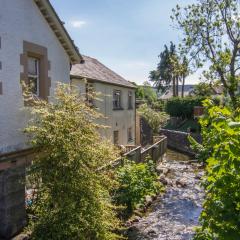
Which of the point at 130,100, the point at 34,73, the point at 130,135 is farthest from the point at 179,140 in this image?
the point at 34,73

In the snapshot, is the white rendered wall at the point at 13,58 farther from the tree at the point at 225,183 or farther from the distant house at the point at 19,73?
the tree at the point at 225,183

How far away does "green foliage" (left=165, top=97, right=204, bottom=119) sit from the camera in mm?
42500

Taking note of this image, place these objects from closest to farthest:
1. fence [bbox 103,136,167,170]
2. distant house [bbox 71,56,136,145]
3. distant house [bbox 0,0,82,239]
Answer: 1. distant house [bbox 0,0,82,239]
2. fence [bbox 103,136,167,170]
3. distant house [bbox 71,56,136,145]

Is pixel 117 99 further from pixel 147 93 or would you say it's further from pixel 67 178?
pixel 147 93

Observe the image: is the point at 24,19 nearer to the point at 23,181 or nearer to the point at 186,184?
the point at 23,181

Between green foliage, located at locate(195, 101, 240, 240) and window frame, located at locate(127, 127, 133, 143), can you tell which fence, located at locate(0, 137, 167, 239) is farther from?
window frame, located at locate(127, 127, 133, 143)

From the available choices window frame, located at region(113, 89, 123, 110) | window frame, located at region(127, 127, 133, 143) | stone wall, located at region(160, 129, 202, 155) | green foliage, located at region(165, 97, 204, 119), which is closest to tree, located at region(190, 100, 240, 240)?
window frame, located at region(113, 89, 123, 110)

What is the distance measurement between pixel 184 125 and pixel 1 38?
34.9m

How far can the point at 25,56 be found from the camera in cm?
1075

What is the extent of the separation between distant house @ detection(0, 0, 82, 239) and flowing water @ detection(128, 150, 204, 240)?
4.66 m

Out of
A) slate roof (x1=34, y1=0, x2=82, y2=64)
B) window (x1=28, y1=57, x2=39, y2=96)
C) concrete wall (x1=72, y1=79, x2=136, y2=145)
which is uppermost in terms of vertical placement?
slate roof (x1=34, y1=0, x2=82, y2=64)

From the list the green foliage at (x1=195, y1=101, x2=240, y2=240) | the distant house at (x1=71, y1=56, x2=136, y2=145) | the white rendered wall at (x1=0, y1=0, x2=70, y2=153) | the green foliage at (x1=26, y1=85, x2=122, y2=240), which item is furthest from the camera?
the distant house at (x1=71, y1=56, x2=136, y2=145)

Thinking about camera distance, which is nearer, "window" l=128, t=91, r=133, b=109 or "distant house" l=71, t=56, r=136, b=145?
"distant house" l=71, t=56, r=136, b=145

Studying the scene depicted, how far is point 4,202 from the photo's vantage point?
27.2 feet
